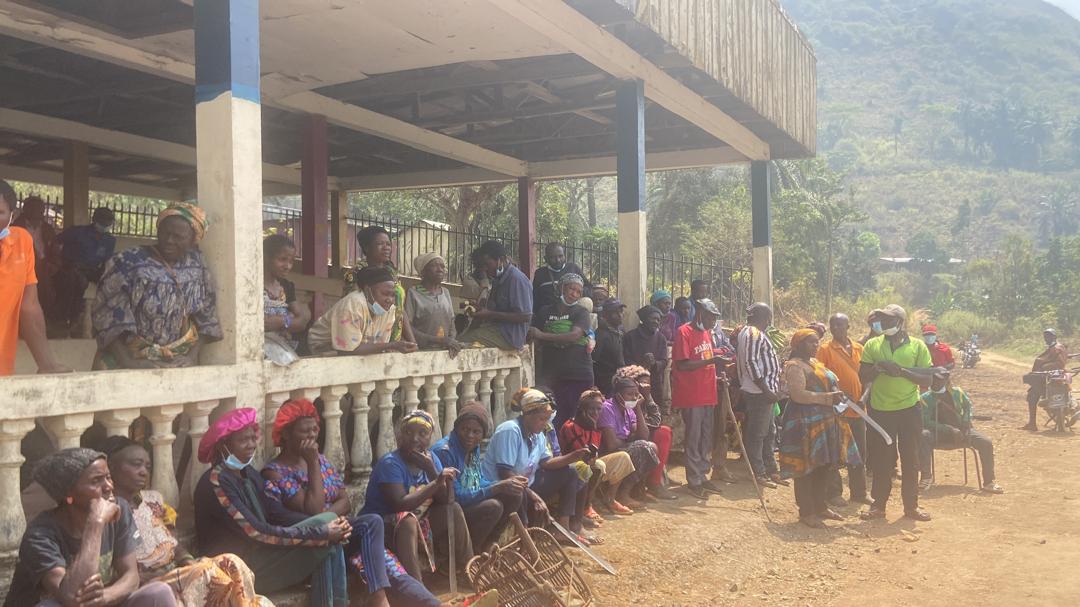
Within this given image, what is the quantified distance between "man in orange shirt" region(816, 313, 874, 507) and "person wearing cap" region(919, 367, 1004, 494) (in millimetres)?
1238

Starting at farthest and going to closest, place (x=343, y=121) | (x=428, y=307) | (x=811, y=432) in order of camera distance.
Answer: (x=343, y=121)
(x=811, y=432)
(x=428, y=307)

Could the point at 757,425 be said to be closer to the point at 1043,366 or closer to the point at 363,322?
the point at 363,322

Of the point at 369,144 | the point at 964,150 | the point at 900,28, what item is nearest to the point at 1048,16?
the point at 900,28

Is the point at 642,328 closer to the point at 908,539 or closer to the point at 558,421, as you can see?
the point at 558,421

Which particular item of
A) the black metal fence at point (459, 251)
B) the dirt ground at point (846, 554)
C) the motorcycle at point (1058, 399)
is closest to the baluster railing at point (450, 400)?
the dirt ground at point (846, 554)

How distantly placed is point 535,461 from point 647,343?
274 cm

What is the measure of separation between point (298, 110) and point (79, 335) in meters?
3.33

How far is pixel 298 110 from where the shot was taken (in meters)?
9.06

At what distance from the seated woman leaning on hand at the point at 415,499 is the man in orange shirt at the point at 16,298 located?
1.64 meters

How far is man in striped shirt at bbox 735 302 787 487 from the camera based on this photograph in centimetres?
826

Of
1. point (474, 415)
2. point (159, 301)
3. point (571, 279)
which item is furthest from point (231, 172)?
point (571, 279)

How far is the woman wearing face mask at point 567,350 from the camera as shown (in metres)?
6.96

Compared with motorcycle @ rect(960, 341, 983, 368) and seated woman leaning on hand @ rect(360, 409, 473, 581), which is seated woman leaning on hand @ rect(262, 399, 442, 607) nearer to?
seated woman leaning on hand @ rect(360, 409, 473, 581)

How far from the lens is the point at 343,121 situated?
966cm
